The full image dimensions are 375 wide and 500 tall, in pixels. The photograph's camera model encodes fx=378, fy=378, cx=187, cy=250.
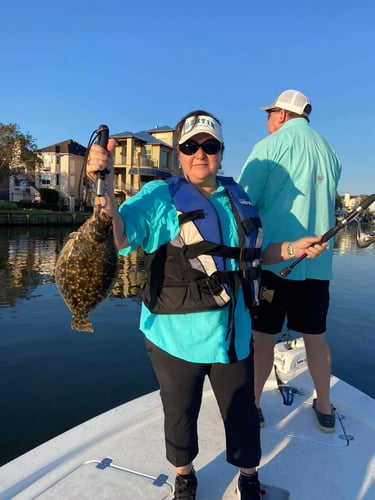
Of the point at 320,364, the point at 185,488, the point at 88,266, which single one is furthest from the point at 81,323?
the point at 320,364

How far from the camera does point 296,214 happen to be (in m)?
2.99

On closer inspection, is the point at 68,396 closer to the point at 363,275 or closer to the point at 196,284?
the point at 196,284

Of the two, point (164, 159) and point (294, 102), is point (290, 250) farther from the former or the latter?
point (164, 159)

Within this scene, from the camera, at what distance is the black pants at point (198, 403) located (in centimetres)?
221

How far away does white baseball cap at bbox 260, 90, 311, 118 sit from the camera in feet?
10.3

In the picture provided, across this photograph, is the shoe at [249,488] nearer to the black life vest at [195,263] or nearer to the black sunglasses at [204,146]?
the black life vest at [195,263]

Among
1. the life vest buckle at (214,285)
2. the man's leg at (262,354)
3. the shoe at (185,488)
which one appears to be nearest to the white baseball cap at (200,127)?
the life vest buckle at (214,285)

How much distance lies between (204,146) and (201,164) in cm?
11

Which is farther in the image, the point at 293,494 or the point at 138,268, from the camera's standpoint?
the point at 138,268

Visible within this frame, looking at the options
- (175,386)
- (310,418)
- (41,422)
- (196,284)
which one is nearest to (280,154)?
(196,284)

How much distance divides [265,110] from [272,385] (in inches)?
108

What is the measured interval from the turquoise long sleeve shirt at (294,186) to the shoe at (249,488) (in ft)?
4.74

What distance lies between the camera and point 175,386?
2.21 meters

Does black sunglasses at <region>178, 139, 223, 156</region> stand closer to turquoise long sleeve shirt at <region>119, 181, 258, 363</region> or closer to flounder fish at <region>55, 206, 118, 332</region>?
turquoise long sleeve shirt at <region>119, 181, 258, 363</region>
